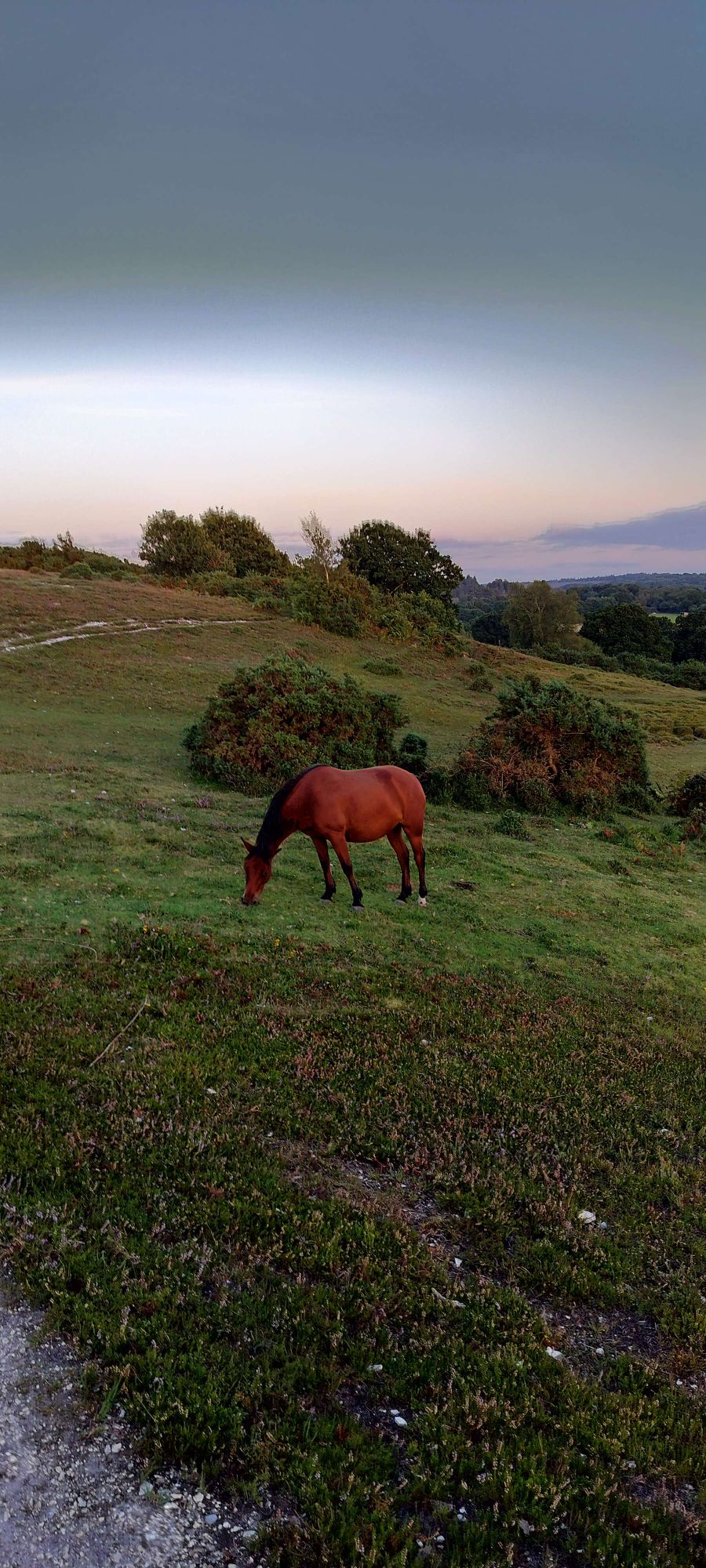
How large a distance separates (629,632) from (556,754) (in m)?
87.9

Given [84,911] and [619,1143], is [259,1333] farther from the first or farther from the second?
[84,911]

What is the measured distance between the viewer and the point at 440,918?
13.4 metres

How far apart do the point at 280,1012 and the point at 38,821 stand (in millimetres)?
8797

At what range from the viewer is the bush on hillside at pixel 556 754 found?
24.9 meters

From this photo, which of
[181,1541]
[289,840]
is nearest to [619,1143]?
[181,1541]

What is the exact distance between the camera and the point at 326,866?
12.9 metres

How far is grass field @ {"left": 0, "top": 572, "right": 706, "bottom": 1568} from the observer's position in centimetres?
389

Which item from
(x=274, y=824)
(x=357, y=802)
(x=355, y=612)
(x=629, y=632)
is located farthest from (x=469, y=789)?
(x=629, y=632)

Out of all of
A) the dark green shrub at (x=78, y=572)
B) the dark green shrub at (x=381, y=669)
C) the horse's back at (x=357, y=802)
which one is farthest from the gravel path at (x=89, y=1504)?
the dark green shrub at (x=78, y=572)

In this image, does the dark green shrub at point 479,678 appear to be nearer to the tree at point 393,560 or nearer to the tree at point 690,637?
the tree at point 393,560

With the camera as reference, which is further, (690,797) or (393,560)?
(393,560)

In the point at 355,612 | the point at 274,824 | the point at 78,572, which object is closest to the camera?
the point at 274,824

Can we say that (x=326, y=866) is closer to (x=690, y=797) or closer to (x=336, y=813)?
(x=336, y=813)

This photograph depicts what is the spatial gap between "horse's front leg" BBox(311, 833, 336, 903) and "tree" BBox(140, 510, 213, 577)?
272 feet
